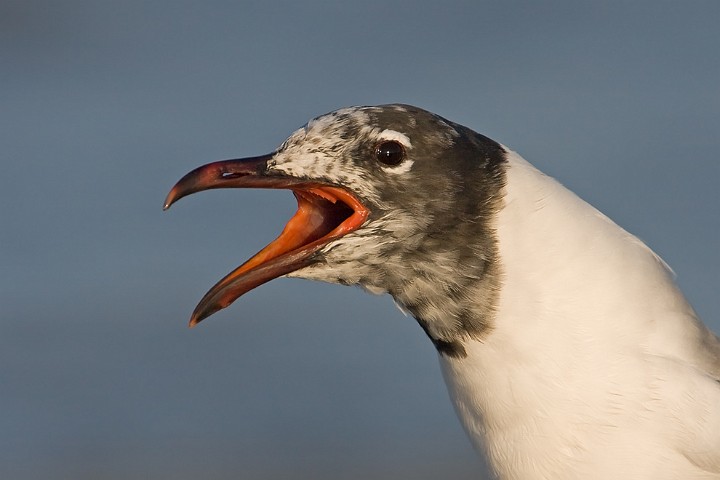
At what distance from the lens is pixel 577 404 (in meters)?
4.54

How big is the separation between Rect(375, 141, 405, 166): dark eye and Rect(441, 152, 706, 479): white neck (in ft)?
1.27

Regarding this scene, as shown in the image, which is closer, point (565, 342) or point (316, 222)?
point (565, 342)

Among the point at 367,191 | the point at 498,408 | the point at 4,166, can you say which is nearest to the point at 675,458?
the point at 498,408

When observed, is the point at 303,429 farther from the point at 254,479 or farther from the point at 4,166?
the point at 4,166

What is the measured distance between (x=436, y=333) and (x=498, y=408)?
323 millimetres

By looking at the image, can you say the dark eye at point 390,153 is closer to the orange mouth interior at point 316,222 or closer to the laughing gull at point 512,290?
the laughing gull at point 512,290

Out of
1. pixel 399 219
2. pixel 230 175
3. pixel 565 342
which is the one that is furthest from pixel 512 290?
pixel 230 175

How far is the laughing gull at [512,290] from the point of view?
177 inches

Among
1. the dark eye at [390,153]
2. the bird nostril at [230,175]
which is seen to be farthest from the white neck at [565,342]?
the bird nostril at [230,175]

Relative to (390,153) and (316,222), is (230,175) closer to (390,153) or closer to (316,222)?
(316,222)

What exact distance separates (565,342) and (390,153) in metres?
0.84

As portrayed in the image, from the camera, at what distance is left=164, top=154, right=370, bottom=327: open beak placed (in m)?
4.62

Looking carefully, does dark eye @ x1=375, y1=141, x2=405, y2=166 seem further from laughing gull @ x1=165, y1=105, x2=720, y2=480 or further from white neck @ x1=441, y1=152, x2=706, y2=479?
white neck @ x1=441, y1=152, x2=706, y2=479

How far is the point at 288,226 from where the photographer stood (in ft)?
15.9
